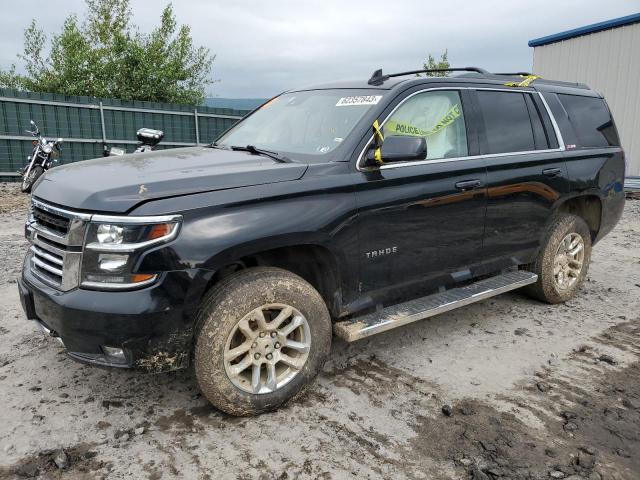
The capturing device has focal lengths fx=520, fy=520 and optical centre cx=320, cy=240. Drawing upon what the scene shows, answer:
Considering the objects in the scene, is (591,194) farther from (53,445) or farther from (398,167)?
(53,445)

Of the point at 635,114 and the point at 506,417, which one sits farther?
the point at 635,114

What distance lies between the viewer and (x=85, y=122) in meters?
14.2

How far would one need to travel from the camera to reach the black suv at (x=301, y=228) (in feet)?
8.50

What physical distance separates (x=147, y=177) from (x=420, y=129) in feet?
6.37

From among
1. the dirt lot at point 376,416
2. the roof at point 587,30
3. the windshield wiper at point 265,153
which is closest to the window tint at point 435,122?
the windshield wiper at point 265,153

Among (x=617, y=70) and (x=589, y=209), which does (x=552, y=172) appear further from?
(x=617, y=70)

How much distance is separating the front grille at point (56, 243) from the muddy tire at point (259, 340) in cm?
69

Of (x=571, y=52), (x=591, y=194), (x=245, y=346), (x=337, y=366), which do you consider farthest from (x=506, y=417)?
(x=571, y=52)

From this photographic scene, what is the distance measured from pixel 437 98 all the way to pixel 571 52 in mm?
12344

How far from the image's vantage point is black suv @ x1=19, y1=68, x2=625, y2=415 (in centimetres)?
259

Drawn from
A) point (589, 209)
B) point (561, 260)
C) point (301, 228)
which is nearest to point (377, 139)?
point (301, 228)

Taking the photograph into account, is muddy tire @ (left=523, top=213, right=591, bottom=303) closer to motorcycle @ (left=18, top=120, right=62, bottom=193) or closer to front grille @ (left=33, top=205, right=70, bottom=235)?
front grille @ (left=33, top=205, right=70, bottom=235)

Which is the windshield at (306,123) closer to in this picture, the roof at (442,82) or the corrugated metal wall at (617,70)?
the roof at (442,82)

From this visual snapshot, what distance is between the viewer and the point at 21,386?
129 inches
